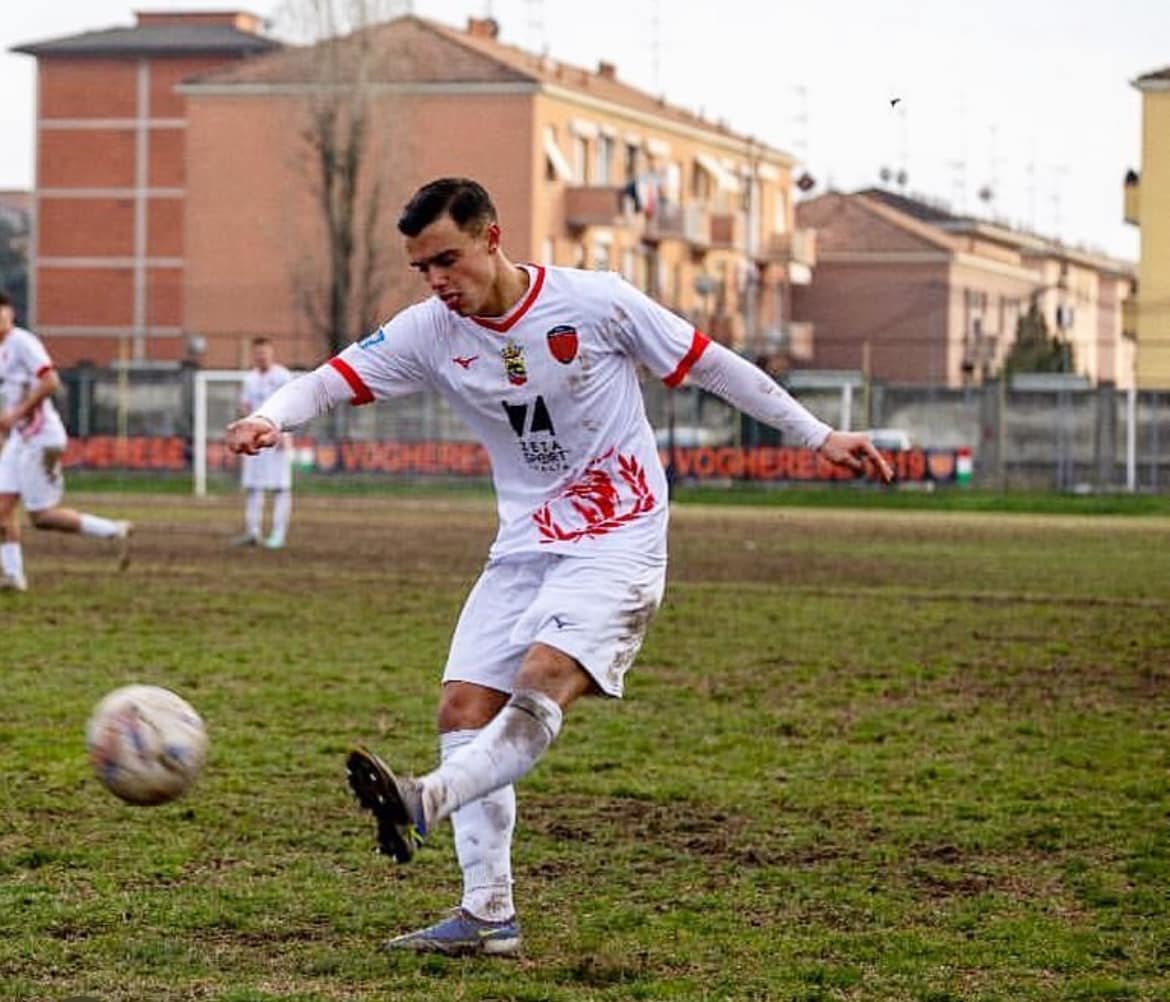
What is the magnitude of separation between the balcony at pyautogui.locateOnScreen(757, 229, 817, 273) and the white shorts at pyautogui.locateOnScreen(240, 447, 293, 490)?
163ft

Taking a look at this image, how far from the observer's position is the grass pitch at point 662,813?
686 centimetres

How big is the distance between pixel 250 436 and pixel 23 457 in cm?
1292

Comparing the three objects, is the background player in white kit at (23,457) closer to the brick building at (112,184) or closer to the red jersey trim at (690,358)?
the red jersey trim at (690,358)

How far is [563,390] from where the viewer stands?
707 cm

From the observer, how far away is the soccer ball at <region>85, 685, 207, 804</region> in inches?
272

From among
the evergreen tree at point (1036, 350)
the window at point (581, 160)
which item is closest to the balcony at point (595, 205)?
the window at point (581, 160)

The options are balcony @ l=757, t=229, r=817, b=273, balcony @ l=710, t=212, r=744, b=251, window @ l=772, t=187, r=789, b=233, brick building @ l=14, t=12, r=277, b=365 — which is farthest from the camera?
brick building @ l=14, t=12, r=277, b=365

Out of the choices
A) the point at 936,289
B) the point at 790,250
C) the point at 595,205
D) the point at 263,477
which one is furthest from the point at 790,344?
the point at 263,477

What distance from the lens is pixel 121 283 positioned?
81.9 metres

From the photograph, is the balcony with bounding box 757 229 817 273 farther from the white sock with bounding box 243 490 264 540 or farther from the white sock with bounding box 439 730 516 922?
the white sock with bounding box 439 730 516 922

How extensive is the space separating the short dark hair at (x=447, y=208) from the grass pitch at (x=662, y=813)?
201 cm

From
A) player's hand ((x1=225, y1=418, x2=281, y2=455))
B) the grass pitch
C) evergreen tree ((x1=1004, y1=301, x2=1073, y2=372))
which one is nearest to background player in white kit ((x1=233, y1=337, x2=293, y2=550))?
the grass pitch

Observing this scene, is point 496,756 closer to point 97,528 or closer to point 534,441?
point 534,441

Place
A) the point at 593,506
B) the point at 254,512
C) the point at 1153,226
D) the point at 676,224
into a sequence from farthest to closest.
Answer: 1. the point at 676,224
2. the point at 1153,226
3. the point at 254,512
4. the point at 593,506
